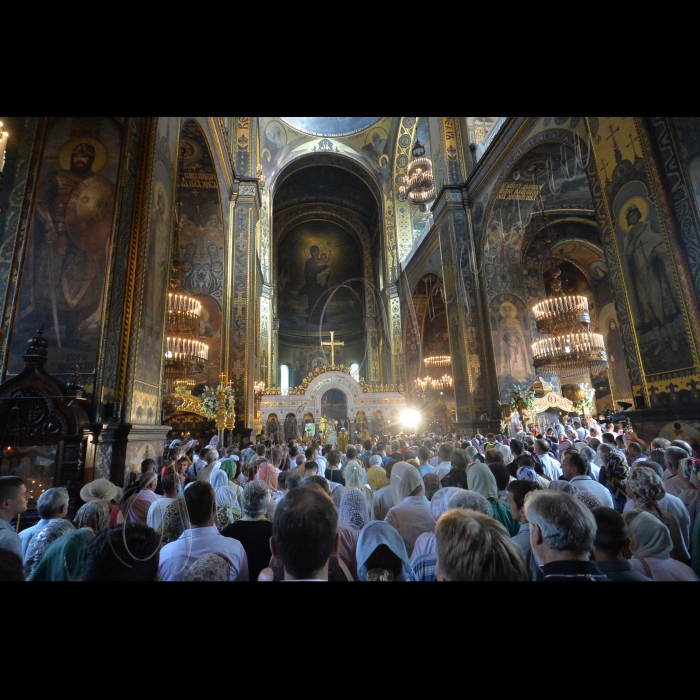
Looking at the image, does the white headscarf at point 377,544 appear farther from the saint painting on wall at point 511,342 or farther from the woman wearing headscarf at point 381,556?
the saint painting on wall at point 511,342

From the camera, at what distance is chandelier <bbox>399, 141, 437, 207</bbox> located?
12656 mm

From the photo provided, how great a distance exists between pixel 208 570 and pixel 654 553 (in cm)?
207

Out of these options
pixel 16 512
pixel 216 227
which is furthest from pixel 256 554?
pixel 216 227

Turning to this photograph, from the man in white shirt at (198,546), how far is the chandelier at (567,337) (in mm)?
9396

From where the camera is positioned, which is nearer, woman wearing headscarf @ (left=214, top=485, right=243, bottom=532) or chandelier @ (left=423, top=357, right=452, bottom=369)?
woman wearing headscarf @ (left=214, top=485, right=243, bottom=532)

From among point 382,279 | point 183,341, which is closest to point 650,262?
point 183,341

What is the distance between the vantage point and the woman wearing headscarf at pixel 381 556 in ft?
6.14

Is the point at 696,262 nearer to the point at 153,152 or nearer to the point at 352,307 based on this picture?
the point at 153,152

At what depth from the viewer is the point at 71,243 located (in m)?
5.20

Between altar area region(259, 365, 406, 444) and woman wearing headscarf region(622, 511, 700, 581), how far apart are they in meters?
16.9

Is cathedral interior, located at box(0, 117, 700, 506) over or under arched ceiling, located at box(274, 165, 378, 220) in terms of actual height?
under

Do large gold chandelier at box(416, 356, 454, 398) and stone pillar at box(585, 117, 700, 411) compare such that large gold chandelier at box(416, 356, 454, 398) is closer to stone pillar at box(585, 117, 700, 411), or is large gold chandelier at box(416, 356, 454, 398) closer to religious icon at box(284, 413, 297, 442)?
religious icon at box(284, 413, 297, 442)

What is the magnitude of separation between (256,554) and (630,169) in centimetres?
722

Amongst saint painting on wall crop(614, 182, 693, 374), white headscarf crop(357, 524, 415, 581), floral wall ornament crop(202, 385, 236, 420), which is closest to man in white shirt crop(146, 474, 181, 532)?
white headscarf crop(357, 524, 415, 581)
